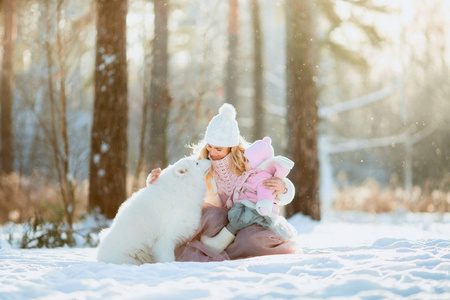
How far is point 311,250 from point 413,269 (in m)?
1.75

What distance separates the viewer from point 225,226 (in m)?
4.25

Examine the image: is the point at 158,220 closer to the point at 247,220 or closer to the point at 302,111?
the point at 247,220

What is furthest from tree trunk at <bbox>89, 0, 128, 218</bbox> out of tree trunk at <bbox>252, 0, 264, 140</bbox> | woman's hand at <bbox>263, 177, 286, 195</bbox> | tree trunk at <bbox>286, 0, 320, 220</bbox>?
tree trunk at <bbox>252, 0, 264, 140</bbox>

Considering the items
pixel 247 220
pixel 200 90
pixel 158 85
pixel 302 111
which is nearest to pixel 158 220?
pixel 247 220

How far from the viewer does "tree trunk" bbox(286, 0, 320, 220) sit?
8047mm

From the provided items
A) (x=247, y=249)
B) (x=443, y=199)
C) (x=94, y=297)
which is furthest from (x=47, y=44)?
(x=443, y=199)

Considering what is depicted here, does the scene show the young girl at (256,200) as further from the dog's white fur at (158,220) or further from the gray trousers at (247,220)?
the dog's white fur at (158,220)

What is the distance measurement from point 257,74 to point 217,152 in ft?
36.5

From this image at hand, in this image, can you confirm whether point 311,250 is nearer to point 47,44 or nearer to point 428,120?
point 47,44

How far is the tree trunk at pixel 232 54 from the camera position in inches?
603

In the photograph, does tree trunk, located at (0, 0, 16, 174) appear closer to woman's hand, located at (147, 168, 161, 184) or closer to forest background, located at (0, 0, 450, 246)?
forest background, located at (0, 0, 450, 246)

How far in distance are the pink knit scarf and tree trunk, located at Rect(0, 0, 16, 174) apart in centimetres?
1075

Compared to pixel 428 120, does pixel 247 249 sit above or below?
below

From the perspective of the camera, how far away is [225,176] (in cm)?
450
